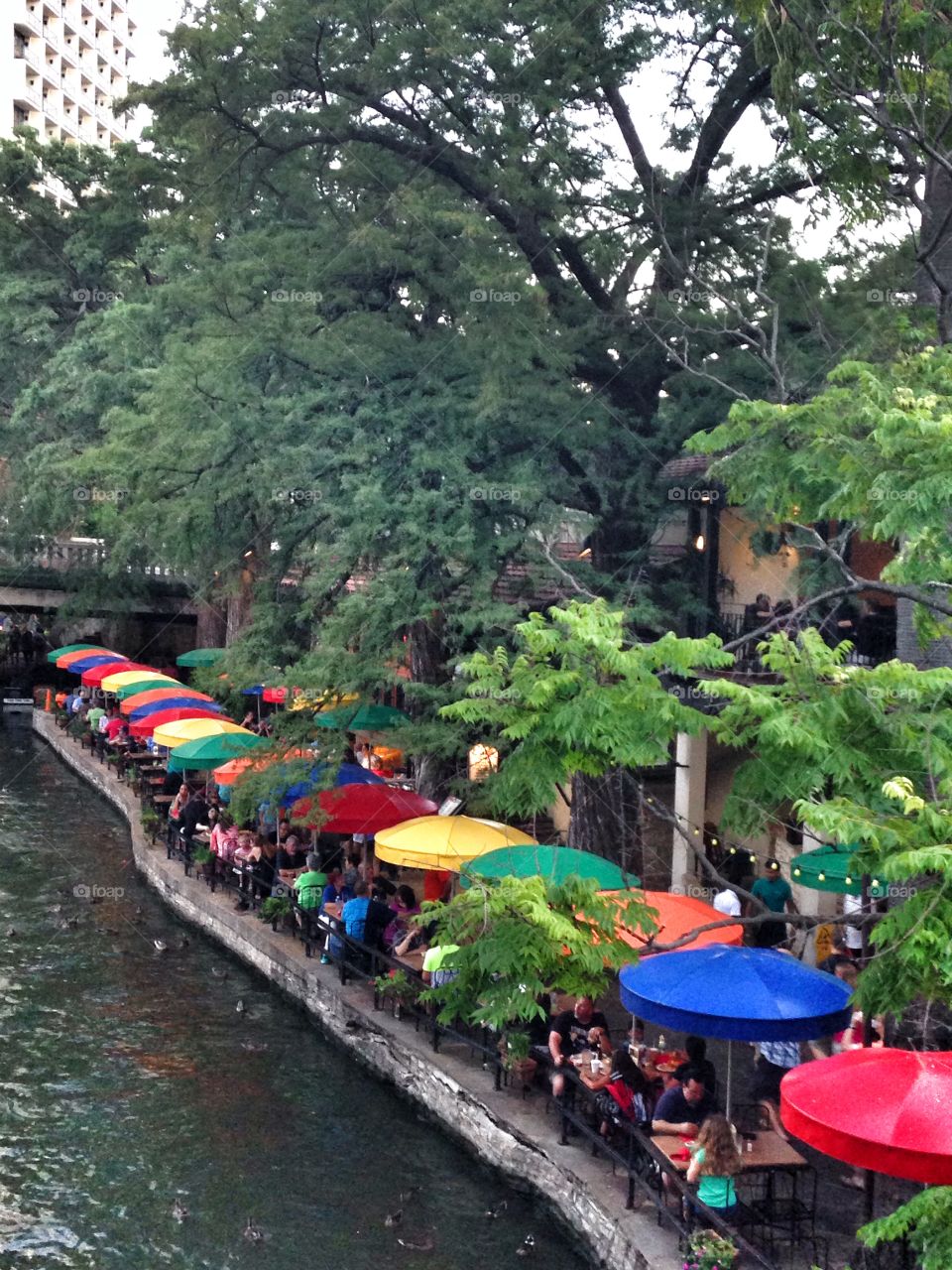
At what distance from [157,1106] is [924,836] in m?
9.08

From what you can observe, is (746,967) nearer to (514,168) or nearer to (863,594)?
(514,168)

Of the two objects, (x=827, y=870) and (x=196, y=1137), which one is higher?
(x=827, y=870)

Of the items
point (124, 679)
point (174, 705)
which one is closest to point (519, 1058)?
point (174, 705)

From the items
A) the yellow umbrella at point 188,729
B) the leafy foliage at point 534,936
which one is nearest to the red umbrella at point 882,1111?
the leafy foliage at point 534,936

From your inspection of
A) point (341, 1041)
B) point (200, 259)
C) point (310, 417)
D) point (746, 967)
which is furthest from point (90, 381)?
point (746, 967)

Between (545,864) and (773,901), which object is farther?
(773,901)

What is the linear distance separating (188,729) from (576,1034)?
12984 mm

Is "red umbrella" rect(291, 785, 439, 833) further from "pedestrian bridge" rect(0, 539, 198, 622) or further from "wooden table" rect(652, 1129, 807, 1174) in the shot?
"pedestrian bridge" rect(0, 539, 198, 622)

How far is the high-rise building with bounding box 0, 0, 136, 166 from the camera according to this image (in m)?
79.9

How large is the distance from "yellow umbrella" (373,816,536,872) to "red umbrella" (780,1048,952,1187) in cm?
721

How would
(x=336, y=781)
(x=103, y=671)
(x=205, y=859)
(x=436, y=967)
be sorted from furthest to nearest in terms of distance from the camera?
(x=103, y=671), (x=205, y=859), (x=336, y=781), (x=436, y=967)

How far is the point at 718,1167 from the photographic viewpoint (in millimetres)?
9938

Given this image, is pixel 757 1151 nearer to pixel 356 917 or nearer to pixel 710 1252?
pixel 710 1252

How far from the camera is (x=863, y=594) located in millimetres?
22641
